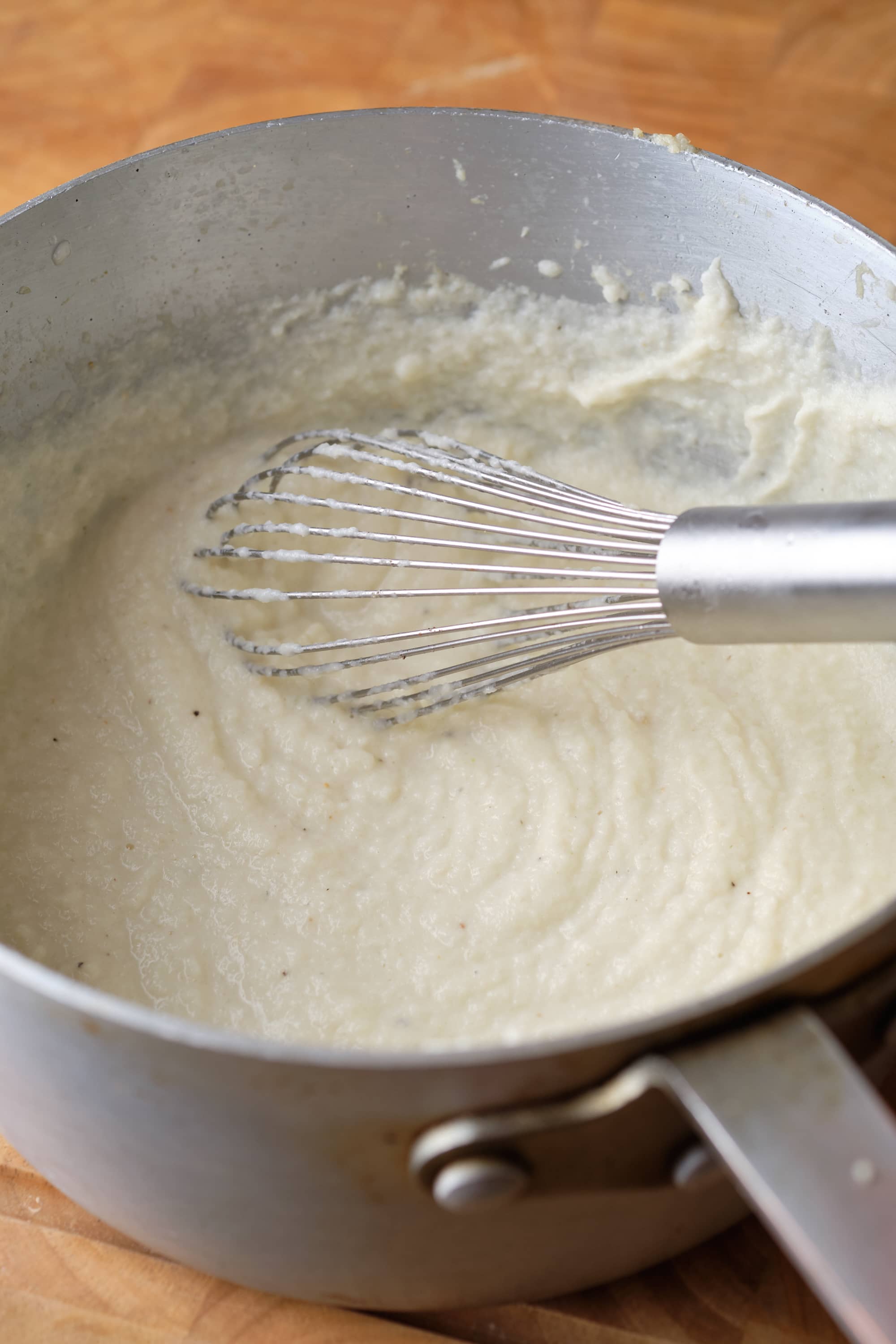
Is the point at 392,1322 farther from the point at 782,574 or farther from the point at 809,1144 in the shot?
the point at 782,574

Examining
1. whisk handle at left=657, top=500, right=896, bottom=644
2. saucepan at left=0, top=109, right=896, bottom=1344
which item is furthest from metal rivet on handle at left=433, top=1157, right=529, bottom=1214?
→ whisk handle at left=657, top=500, right=896, bottom=644

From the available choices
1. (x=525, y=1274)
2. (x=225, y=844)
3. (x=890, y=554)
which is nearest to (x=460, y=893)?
(x=225, y=844)

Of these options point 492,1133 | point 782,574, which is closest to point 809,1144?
point 492,1133

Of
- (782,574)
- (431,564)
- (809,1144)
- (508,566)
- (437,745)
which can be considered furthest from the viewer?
(508,566)

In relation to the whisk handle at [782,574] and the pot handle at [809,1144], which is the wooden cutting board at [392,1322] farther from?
the whisk handle at [782,574]

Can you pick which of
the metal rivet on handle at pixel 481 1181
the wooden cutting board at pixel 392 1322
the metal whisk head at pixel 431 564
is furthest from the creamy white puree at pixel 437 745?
the metal rivet on handle at pixel 481 1181

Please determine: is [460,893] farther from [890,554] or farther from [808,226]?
[808,226]

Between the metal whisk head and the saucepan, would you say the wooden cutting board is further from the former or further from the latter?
the metal whisk head

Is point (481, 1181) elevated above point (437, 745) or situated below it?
below
